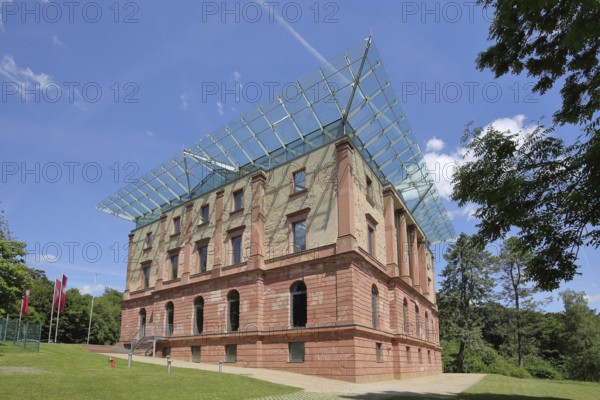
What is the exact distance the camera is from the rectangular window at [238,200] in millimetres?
33013

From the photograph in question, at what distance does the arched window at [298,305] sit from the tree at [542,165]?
16011 millimetres

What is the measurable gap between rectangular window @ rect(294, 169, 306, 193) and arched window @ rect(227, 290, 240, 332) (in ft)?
29.3

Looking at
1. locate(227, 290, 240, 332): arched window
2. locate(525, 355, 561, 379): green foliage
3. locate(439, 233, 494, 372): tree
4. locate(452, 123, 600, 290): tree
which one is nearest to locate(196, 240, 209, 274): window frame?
locate(227, 290, 240, 332): arched window

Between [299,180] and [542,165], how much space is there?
1978cm

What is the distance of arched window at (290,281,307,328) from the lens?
26.0 m

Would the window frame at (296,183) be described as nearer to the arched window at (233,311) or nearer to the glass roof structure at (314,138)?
the glass roof structure at (314,138)

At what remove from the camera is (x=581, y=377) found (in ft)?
156

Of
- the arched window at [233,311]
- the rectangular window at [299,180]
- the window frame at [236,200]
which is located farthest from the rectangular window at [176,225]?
the rectangular window at [299,180]

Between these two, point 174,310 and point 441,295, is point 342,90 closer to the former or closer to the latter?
point 174,310

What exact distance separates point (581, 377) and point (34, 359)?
55133 mm

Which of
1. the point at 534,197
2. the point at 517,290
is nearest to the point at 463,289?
the point at 517,290

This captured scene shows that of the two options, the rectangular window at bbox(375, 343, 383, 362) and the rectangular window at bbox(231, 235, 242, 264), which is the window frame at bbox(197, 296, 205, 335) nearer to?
the rectangular window at bbox(231, 235, 242, 264)

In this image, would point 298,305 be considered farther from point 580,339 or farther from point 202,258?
point 580,339

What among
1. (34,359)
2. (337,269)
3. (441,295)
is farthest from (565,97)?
(441,295)
